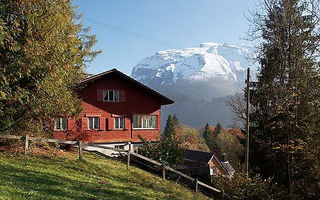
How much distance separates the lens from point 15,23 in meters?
13.1

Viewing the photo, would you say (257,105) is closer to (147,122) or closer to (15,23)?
(147,122)

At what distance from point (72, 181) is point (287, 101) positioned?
16692mm

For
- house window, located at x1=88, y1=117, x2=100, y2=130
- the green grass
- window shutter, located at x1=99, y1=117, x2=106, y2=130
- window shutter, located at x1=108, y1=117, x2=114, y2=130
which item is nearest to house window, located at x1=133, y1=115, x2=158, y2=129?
→ window shutter, located at x1=108, y1=117, x2=114, y2=130

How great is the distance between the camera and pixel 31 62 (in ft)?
44.2

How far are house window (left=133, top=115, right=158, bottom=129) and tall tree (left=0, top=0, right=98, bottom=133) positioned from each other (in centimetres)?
1476

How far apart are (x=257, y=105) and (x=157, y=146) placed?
39.5 feet

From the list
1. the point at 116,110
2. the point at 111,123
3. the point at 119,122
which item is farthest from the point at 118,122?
the point at 116,110

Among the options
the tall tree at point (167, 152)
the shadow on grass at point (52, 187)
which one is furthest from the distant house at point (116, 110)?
the shadow on grass at point (52, 187)

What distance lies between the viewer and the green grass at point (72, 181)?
10.2 meters

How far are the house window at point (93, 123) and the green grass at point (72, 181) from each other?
11.3m

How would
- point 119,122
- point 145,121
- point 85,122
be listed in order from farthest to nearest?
point 145,121 → point 119,122 → point 85,122

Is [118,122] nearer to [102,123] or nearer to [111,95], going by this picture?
[102,123]

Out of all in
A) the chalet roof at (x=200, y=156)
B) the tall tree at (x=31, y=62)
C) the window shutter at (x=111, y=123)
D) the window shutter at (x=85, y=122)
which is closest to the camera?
the tall tree at (x=31, y=62)

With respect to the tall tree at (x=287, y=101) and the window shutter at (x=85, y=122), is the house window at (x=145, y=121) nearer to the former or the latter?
the window shutter at (x=85, y=122)
